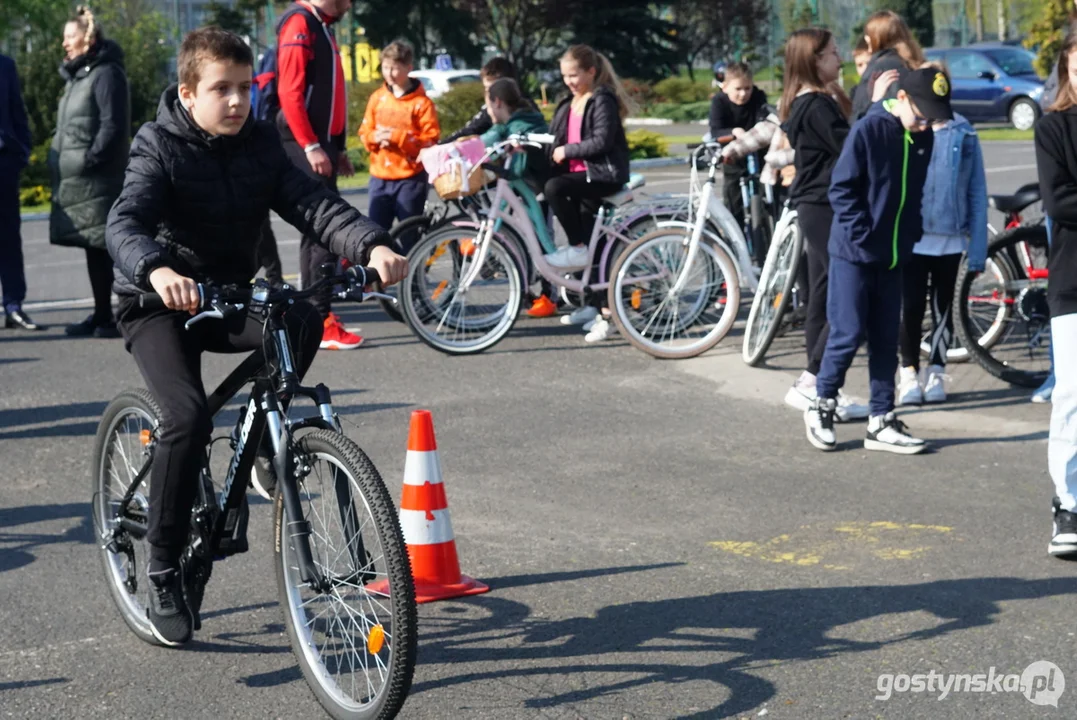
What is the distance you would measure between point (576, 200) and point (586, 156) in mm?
454

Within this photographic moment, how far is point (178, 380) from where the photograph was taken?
4602 millimetres

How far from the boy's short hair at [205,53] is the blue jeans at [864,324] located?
3522 mm

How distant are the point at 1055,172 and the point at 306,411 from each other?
13.8ft

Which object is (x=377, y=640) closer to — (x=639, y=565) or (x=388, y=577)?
(x=388, y=577)

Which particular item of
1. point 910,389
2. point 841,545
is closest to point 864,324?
point 910,389

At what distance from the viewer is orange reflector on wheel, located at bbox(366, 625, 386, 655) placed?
4.13m

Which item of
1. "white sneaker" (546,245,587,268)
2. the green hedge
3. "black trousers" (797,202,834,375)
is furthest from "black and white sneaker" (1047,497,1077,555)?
the green hedge

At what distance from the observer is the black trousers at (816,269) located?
26.7 ft

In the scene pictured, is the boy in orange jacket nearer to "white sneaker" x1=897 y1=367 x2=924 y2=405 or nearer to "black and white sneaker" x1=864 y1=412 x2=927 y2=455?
"white sneaker" x1=897 y1=367 x2=924 y2=405

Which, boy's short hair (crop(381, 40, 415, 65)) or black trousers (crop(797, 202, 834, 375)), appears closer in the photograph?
black trousers (crop(797, 202, 834, 375))

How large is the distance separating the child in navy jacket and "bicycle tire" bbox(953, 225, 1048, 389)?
147 centimetres

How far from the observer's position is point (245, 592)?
18.1 ft

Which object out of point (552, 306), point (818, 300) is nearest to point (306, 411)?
point (818, 300)

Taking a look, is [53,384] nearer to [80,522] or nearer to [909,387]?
[80,522]
